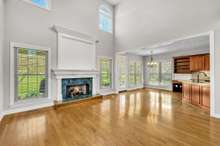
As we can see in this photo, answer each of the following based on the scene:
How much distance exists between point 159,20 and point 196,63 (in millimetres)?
3615

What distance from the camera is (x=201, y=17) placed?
13.0 ft

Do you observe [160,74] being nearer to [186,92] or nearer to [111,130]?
[186,92]

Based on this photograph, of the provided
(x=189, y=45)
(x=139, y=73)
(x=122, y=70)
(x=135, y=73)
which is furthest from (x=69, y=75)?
(x=189, y=45)

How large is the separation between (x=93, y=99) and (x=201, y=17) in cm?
550

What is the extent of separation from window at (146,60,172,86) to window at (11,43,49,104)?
Result: 26.0 feet

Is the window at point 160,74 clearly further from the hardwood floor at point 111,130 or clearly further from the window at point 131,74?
the hardwood floor at point 111,130

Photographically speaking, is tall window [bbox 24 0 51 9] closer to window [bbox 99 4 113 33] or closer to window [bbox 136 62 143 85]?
window [bbox 99 4 113 33]

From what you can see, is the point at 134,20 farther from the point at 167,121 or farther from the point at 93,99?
the point at 167,121

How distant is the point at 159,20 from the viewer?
206 inches

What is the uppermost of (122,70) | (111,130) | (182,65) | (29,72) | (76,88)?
(182,65)

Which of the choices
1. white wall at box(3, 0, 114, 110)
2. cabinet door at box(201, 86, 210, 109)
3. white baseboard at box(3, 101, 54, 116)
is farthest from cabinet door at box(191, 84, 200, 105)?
white baseboard at box(3, 101, 54, 116)

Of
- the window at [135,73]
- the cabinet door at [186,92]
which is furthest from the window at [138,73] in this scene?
the cabinet door at [186,92]

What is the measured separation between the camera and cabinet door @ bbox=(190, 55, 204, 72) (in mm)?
6410

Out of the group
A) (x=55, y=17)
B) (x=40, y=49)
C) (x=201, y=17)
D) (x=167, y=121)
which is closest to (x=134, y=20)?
(x=201, y=17)
